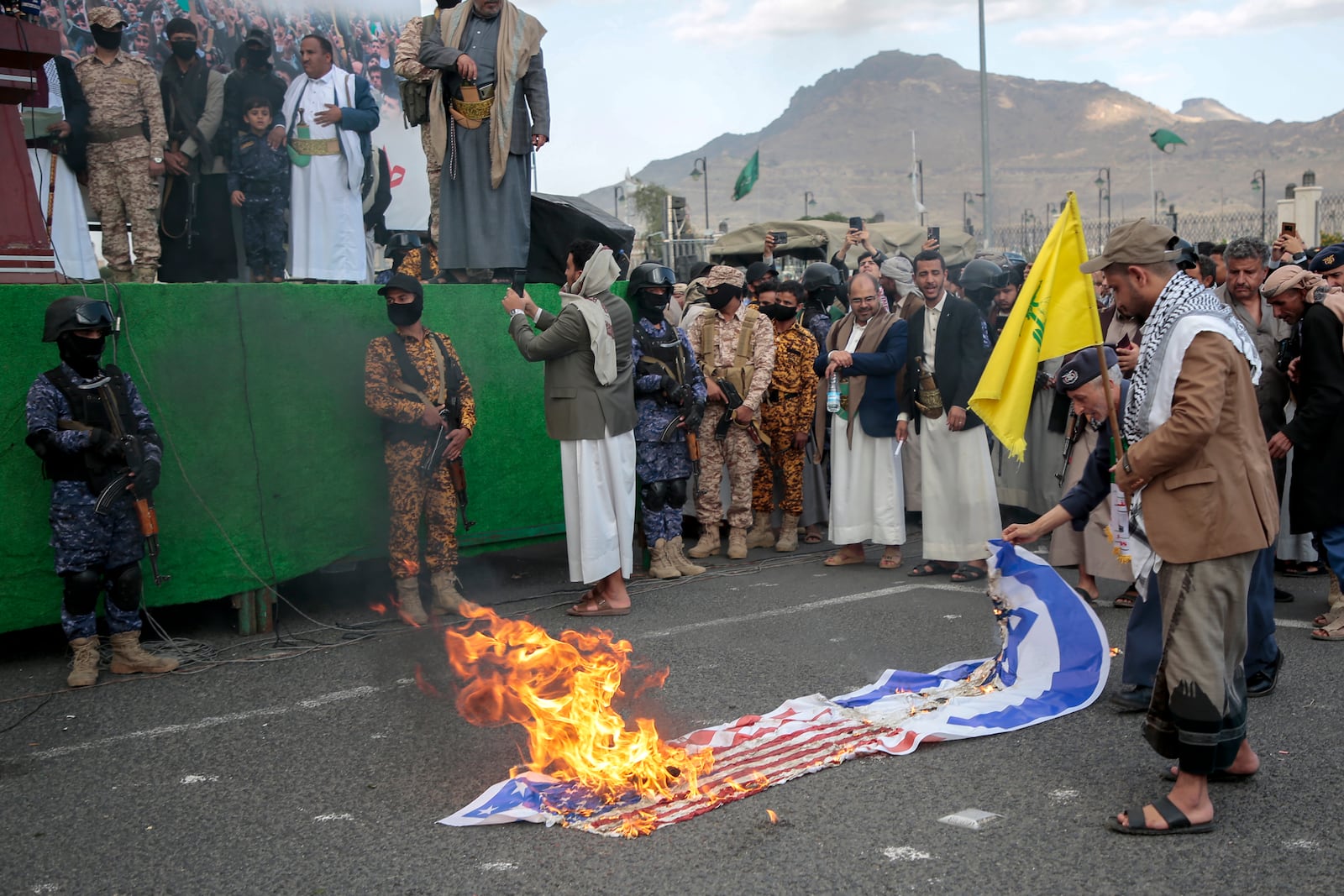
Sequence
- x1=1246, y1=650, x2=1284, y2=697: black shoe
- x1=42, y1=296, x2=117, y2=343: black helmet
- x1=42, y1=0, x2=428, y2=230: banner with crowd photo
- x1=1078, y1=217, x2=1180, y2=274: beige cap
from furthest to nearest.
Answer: x1=42, y1=0, x2=428, y2=230: banner with crowd photo < x1=42, y1=296, x2=117, y2=343: black helmet < x1=1246, y1=650, x2=1284, y2=697: black shoe < x1=1078, y1=217, x2=1180, y2=274: beige cap

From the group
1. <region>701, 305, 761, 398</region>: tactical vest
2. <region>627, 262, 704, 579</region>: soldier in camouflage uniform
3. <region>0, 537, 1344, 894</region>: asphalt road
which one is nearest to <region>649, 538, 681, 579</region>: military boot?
<region>627, 262, 704, 579</region>: soldier in camouflage uniform

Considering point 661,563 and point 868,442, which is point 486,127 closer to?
point 661,563

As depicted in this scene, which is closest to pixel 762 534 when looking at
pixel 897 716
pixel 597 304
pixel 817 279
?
pixel 817 279

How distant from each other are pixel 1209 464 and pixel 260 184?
790 centimetres

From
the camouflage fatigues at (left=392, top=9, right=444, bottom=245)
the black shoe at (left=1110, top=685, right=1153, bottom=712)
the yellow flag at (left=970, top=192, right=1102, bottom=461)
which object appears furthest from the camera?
the camouflage fatigues at (left=392, top=9, right=444, bottom=245)

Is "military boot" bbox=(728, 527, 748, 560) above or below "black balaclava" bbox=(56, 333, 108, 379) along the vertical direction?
below

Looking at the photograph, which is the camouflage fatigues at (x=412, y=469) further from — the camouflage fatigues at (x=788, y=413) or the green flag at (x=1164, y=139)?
the green flag at (x=1164, y=139)

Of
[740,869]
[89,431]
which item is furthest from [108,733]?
[740,869]

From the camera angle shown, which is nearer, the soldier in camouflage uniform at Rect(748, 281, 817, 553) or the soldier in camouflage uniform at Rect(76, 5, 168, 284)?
the soldier in camouflage uniform at Rect(76, 5, 168, 284)

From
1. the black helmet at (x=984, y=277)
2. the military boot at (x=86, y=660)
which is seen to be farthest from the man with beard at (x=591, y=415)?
the black helmet at (x=984, y=277)

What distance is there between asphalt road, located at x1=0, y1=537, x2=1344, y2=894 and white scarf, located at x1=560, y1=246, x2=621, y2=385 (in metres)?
1.73

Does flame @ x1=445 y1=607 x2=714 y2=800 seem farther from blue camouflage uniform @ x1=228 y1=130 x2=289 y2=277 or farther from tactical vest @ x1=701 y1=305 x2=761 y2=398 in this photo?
blue camouflage uniform @ x1=228 y1=130 x2=289 y2=277

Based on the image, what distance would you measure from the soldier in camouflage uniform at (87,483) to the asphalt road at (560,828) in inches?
10.1

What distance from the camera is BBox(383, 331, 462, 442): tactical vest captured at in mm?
7262
